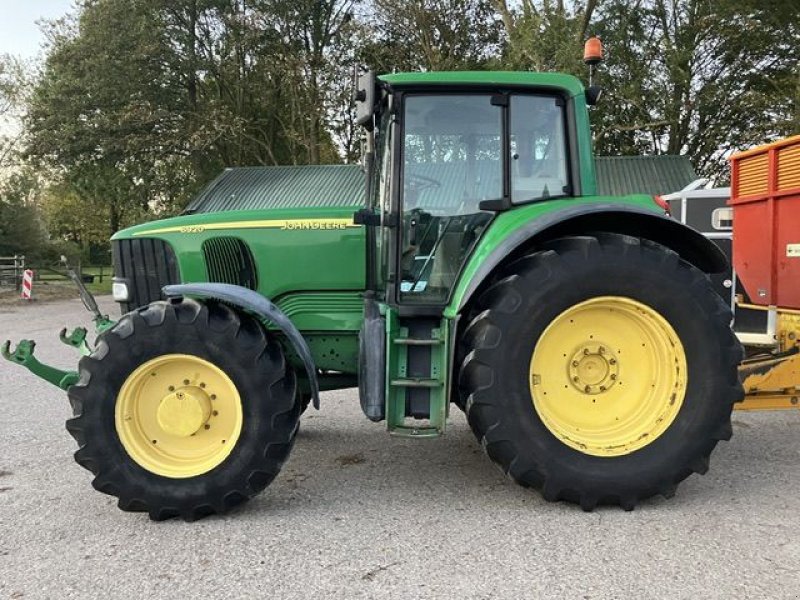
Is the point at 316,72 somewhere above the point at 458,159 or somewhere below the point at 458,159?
above

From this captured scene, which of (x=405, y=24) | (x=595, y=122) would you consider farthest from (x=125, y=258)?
(x=405, y=24)

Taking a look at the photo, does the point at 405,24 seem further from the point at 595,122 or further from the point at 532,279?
the point at 532,279

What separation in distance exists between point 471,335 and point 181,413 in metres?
1.50

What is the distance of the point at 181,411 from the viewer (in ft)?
10.5

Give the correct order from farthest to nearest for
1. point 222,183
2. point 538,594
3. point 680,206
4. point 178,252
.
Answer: point 222,183
point 680,206
point 178,252
point 538,594

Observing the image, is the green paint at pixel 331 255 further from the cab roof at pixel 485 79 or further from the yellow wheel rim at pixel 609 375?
the yellow wheel rim at pixel 609 375

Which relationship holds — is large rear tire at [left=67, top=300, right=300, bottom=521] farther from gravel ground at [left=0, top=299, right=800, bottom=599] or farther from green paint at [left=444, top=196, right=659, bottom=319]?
green paint at [left=444, top=196, right=659, bottom=319]

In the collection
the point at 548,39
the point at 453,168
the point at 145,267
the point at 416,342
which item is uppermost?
the point at 548,39

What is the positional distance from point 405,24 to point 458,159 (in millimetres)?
16804

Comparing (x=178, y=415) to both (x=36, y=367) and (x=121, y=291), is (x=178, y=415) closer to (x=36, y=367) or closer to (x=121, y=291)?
(x=36, y=367)

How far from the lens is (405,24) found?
18594 millimetres

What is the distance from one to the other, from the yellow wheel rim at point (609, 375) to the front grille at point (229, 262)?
1.71 m

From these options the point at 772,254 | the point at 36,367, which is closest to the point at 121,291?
the point at 36,367

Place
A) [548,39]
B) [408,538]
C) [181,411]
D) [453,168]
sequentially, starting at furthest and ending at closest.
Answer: [548,39] < [453,168] < [181,411] < [408,538]
